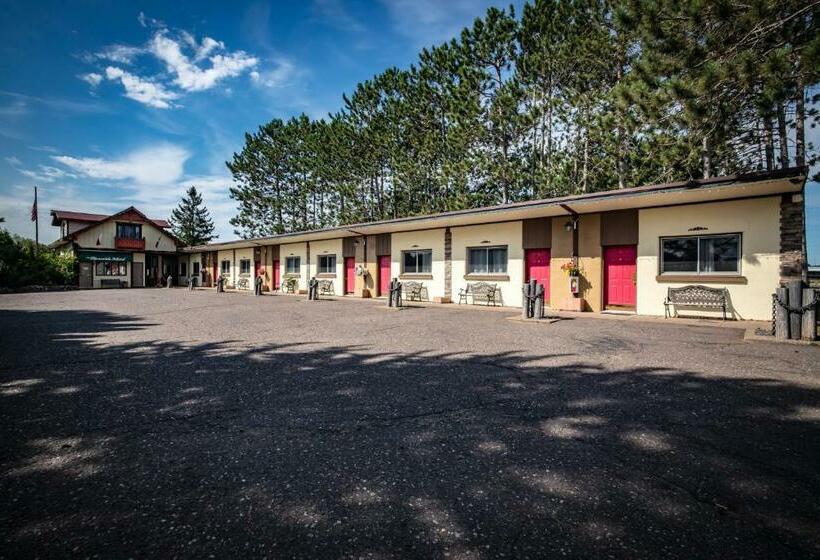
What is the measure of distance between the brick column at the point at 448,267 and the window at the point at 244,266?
19.0 metres

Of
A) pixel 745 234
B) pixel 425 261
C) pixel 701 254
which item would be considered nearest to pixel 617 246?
pixel 701 254

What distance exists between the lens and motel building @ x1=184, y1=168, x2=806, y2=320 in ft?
33.7

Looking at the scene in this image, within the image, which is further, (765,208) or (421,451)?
(765,208)

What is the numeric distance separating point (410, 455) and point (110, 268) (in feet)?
140

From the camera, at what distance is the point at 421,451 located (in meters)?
3.09

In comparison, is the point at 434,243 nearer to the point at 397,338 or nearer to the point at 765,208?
→ the point at 397,338

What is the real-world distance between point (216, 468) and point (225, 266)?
33.6 meters

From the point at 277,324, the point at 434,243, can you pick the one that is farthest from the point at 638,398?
the point at 434,243

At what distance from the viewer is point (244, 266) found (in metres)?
30.6

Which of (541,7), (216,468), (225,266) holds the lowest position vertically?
(216,468)

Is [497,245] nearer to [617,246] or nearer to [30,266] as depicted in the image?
[617,246]

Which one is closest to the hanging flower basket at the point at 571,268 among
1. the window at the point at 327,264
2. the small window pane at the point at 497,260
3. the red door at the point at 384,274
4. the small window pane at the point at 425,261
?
the small window pane at the point at 497,260

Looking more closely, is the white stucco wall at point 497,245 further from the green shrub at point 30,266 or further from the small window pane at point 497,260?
the green shrub at point 30,266

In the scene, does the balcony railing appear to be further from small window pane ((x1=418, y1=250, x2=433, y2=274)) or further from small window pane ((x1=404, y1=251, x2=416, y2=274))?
small window pane ((x1=418, y1=250, x2=433, y2=274))
